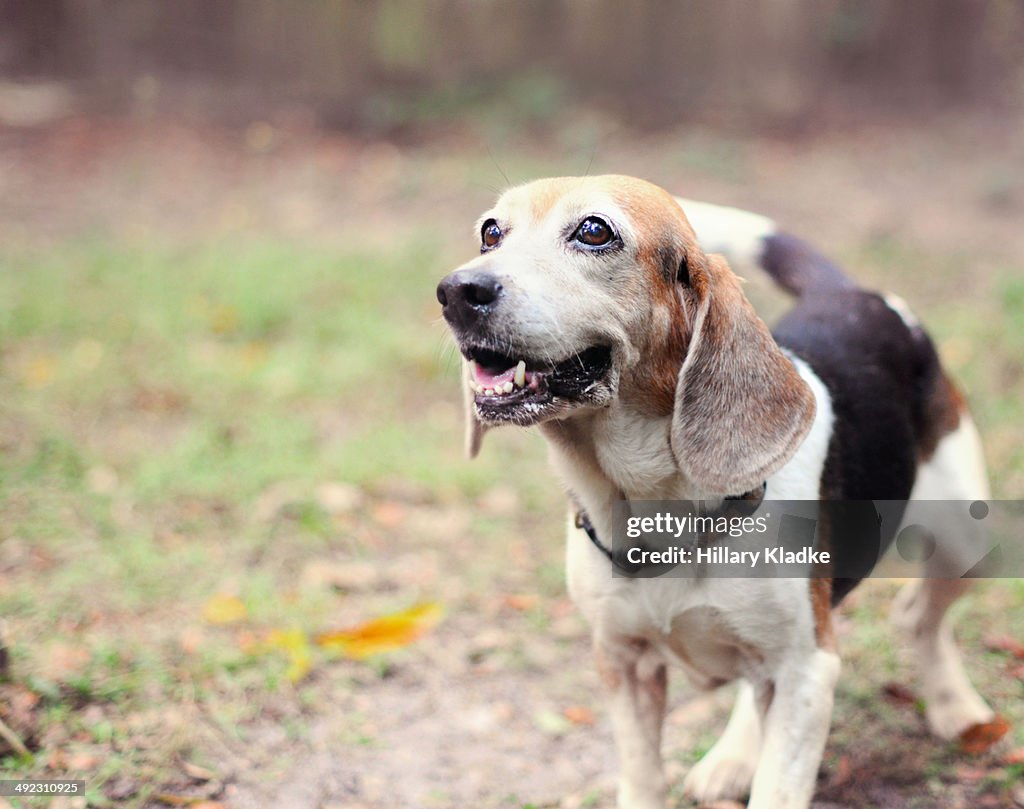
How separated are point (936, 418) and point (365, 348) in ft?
12.6

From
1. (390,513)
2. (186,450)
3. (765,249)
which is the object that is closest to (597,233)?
(765,249)

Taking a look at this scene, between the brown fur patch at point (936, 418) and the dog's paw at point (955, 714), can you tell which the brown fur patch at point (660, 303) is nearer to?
the brown fur patch at point (936, 418)

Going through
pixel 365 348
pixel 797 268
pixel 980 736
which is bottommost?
pixel 980 736

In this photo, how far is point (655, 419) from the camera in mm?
2820

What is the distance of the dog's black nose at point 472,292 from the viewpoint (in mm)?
2533

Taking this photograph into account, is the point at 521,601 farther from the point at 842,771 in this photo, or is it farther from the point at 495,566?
the point at 842,771

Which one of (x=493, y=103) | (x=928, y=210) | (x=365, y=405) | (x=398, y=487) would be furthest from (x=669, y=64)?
(x=398, y=487)

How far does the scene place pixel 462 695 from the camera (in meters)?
3.91

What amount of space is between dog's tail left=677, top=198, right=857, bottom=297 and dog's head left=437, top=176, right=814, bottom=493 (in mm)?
683

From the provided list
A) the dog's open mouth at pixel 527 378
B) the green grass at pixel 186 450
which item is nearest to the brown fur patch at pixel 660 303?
the dog's open mouth at pixel 527 378

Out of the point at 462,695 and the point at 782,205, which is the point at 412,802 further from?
the point at 782,205

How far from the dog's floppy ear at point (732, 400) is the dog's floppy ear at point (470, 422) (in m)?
0.57

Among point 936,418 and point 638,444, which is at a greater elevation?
point 936,418

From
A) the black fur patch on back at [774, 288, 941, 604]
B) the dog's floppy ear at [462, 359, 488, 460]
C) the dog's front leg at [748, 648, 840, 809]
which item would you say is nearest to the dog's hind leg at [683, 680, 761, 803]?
the dog's front leg at [748, 648, 840, 809]
